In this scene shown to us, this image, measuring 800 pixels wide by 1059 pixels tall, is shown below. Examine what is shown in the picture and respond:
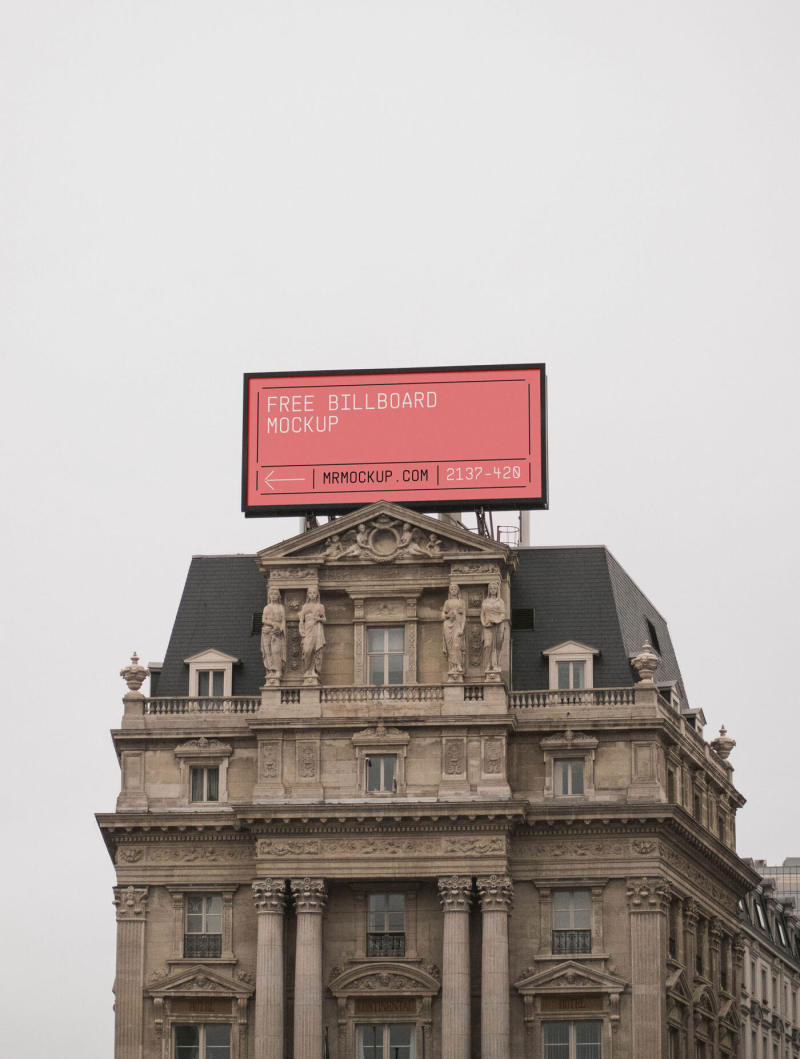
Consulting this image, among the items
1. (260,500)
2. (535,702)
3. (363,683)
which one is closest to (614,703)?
(535,702)

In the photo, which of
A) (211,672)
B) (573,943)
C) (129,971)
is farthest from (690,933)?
(129,971)

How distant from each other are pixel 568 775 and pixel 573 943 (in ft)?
24.7

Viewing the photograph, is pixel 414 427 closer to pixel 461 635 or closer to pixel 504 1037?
pixel 461 635

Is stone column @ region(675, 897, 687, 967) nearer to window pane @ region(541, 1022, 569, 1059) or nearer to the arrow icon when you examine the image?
window pane @ region(541, 1022, 569, 1059)

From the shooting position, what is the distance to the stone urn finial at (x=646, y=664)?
403ft

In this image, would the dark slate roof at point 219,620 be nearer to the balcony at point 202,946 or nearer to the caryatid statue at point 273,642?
the caryatid statue at point 273,642

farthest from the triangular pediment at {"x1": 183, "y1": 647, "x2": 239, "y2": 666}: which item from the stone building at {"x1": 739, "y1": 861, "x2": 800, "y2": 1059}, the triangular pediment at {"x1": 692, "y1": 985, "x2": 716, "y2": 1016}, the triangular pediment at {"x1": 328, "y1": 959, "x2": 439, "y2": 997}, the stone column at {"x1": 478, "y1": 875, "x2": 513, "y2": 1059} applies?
the stone building at {"x1": 739, "y1": 861, "x2": 800, "y2": 1059}

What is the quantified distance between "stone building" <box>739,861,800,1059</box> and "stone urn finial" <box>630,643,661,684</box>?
24.3 m

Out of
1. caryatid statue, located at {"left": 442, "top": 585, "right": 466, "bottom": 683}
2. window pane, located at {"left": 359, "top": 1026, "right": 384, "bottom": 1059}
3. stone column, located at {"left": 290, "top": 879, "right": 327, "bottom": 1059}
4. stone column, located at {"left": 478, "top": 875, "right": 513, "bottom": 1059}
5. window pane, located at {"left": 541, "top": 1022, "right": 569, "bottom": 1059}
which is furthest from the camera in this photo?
caryatid statue, located at {"left": 442, "top": 585, "right": 466, "bottom": 683}

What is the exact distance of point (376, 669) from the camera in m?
124

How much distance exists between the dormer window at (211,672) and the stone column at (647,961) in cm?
2134

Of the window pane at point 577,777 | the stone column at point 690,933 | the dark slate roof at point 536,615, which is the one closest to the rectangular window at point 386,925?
the window pane at point 577,777

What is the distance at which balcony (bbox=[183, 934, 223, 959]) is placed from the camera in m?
122

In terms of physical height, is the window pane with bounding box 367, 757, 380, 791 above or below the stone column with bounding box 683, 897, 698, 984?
above
